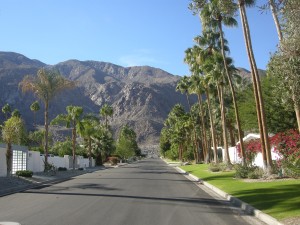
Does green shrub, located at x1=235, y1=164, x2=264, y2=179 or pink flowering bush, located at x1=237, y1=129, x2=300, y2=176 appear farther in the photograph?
green shrub, located at x1=235, y1=164, x2=264, y2=179

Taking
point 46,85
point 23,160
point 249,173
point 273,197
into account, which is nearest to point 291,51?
point 273,197

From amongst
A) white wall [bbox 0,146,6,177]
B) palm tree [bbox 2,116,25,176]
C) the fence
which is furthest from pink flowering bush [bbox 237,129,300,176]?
the fence

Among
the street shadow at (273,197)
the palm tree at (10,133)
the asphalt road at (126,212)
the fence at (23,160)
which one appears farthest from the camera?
the fence at (23,160)

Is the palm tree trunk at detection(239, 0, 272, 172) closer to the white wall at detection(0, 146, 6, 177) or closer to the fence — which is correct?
the white wall at detection(0, 146, 6, 177)

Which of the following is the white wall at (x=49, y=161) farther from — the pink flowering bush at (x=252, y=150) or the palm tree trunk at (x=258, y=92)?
the palm tree trunk at (x=258, y=92)

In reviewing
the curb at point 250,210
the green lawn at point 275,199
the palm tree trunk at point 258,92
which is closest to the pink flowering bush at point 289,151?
the palm tree trunk at point 258,92

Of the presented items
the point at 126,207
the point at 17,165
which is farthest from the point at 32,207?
the point at 17,165

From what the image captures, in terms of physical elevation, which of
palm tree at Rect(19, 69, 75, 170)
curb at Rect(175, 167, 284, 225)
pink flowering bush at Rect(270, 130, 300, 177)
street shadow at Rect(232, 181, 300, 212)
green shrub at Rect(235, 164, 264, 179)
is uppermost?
palm tree at Rect(19, 69, 75, 170)

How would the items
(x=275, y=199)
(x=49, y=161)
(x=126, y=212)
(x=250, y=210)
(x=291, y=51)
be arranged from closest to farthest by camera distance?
1. (x=291, y=51)
2. (x=126, y=212)
3. (x=250, y=210)
4. (x=275, y=199)
5. (x=49, y=161)

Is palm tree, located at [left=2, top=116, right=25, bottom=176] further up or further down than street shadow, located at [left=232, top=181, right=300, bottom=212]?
further up

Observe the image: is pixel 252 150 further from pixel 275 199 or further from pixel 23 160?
pixel 23 160

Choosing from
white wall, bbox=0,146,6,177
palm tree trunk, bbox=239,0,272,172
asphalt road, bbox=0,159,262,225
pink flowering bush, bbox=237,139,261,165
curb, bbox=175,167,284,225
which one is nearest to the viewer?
curb, bbox=175,167,284,225

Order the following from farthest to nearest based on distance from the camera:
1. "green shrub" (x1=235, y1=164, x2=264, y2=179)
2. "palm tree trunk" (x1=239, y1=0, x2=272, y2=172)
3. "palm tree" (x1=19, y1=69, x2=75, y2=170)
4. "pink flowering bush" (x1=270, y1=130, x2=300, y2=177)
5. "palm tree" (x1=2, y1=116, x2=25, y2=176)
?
1. "palm tree" (x1=19, y1=69, x2=75, y2=170)
2. "palm tree" (x1=2, y1=116, x2=25, y2=176)
3. "green shrub" (x1=235, y1=164, x2=264, y2=179)
4. "palm tree trunk" (x1=239, y1=0, x2=272, y2=172)
5. "pink flowering bush" (x1=270, y1=130, x2=300, y2=177)

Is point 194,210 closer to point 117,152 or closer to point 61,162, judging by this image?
point 61,162
